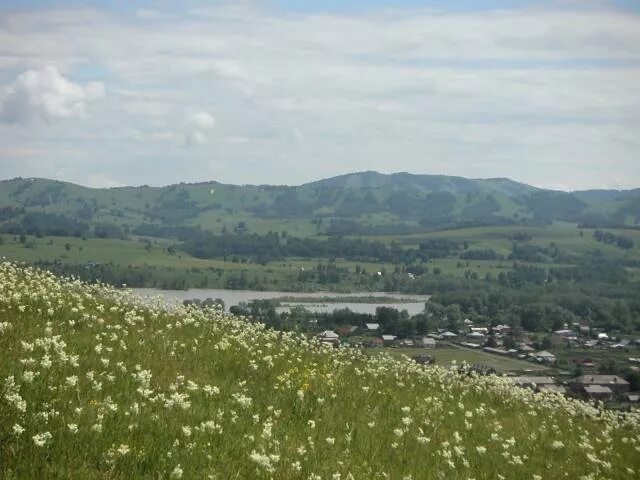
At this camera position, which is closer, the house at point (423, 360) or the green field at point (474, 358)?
the house at point (423, 360)

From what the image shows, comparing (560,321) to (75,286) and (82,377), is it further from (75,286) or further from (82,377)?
(82,377)

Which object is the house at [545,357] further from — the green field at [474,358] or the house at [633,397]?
the house at [633,397]

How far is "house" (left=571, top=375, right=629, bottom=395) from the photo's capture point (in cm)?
3288

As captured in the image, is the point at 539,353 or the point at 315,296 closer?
the point at 539,353

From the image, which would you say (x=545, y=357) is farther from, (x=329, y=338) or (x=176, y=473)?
(x=176, y=473)

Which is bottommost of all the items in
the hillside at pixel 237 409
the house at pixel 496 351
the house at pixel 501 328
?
the house at pixel 501 328

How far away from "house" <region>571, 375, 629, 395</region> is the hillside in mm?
13471

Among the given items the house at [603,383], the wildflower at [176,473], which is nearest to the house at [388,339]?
the house at [603,383]

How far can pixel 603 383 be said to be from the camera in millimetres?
34531

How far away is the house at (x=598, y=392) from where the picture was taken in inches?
1208

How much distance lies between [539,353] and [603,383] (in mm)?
19864

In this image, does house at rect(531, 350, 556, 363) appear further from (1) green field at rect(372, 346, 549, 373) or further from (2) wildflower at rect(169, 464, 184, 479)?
(2) wildflower at rect(169, 464, 184, 479)

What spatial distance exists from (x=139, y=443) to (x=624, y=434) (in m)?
12.2

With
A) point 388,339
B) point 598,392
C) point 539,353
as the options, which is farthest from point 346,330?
point 598,392
